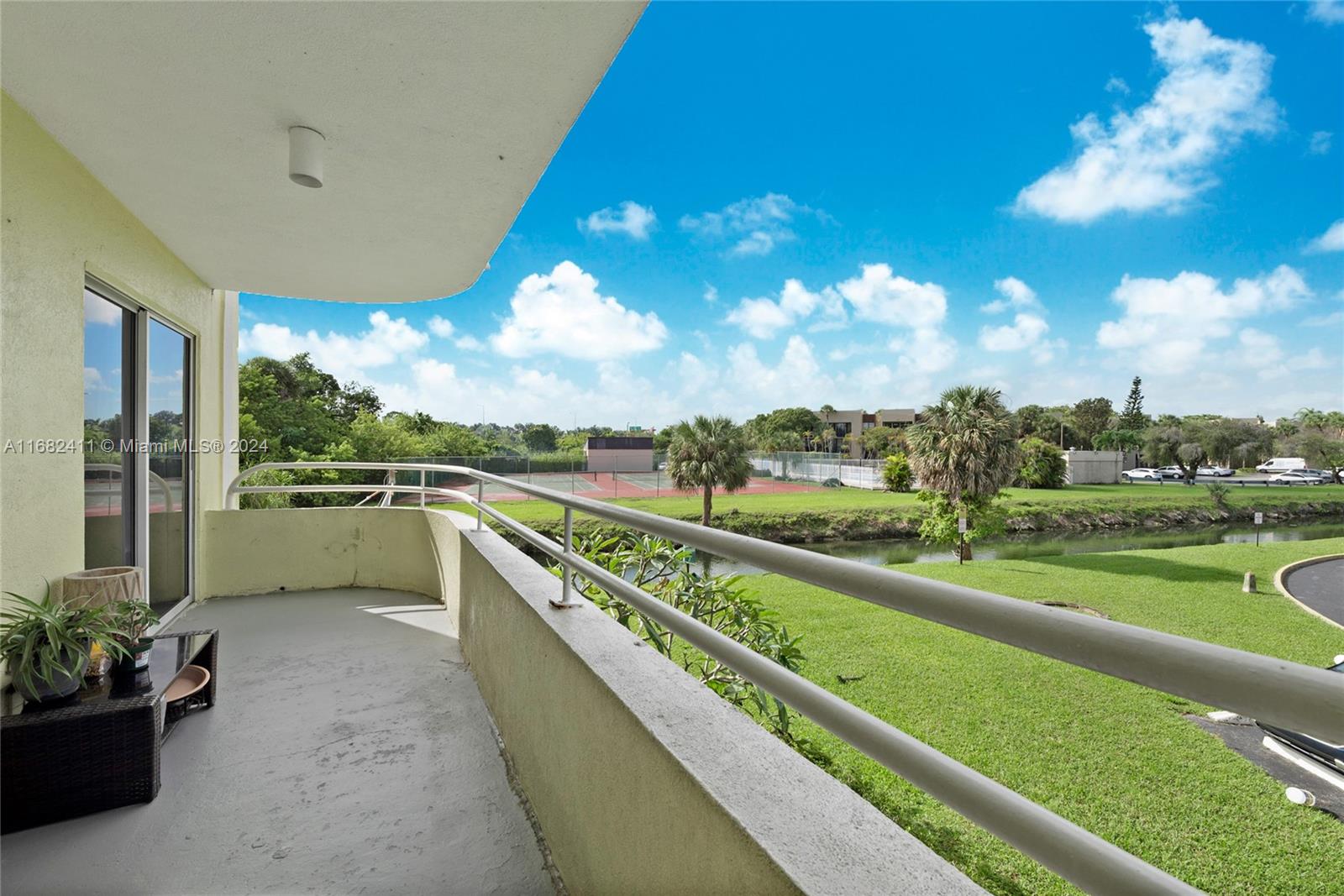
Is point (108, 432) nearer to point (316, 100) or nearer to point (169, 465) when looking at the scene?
point (169, 465)

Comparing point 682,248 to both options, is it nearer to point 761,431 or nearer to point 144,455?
point 761,431

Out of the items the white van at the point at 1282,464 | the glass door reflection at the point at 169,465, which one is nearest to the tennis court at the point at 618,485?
the glass door reflection at the point at 169,465

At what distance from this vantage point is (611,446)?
40969 mm

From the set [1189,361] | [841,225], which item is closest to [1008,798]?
[841,225]

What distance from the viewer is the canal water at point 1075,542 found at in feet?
77.4

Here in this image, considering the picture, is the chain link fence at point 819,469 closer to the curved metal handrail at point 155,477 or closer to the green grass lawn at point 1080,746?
the green grass lawn at point 1080,746

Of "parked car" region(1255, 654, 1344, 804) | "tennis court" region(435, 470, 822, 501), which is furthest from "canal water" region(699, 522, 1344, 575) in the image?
"parked car" region(1255, 654, 1344, 804)

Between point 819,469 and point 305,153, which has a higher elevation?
point 305,153

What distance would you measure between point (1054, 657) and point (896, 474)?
33487 millimetres

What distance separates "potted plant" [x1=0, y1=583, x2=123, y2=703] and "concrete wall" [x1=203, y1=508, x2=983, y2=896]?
52.3 inches

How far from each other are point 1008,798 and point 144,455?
14.4 feet

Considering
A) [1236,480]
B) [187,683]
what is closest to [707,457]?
[187,683]

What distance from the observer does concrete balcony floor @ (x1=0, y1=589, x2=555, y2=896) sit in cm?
176

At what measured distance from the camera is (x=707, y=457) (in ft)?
77.0
